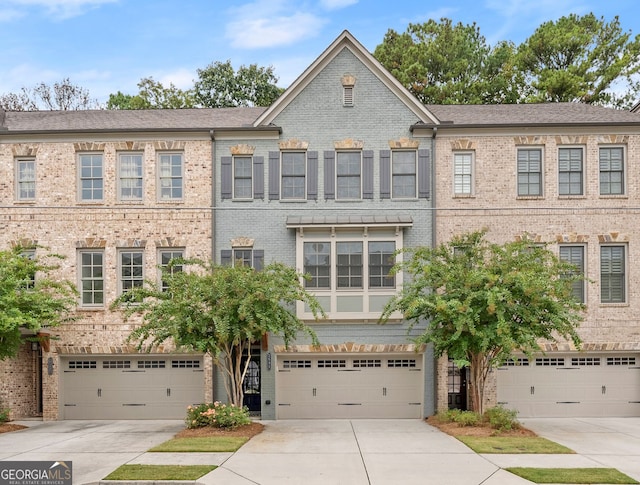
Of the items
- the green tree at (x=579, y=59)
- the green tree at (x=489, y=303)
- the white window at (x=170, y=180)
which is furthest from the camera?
the green tree at (x=579, y=59)

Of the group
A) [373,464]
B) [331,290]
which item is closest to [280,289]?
[331,290]

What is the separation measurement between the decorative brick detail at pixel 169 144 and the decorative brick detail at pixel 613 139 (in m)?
13.4

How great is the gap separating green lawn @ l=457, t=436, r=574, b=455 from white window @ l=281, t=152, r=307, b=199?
8973 millimetres

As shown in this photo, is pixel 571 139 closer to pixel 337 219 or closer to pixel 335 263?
pixel 337 219

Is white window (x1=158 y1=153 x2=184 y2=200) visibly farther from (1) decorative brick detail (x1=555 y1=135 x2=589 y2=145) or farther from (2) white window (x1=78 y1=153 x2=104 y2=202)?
(1) decorative brick detail (x1=555 y1=135 x2=589 y2=145)

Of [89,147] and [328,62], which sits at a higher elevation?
[328,62]

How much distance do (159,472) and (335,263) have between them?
895 centimetres

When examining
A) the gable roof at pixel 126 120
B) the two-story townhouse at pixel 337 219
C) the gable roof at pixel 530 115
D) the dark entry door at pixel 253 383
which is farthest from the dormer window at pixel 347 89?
the dark entry door at pixel 253 383

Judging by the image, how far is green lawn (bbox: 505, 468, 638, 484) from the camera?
10.4 metres

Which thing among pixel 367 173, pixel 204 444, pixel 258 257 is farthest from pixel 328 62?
Answer: pixel 204 444

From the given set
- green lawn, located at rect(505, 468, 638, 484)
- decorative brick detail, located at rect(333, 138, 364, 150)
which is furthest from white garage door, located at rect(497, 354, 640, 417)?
decorative brick detail, located at rect(333, 138, 364, 150)

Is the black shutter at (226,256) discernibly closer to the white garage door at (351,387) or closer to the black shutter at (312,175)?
the black shutter at (312,175)

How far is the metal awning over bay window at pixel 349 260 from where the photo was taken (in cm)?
1802

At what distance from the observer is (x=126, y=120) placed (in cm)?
Result: 2016
